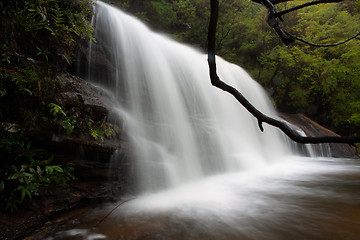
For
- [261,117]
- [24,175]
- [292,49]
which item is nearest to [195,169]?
[24,175]

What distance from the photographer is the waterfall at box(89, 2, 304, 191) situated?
4.25 m

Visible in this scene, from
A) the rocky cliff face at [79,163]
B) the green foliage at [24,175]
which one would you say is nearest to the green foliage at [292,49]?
the rocky cliff face at [79,163]

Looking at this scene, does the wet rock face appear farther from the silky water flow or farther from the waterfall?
the waterfall

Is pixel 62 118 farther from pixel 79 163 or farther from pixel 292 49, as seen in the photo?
pixel 292 49

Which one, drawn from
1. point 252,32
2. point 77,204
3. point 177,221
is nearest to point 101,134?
point 77,204

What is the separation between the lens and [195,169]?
15.7 ft

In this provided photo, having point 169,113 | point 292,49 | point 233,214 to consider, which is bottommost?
point 233,214

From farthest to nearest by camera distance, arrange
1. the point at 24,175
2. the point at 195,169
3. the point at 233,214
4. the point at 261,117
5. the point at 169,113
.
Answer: the point at 169,113, the point at 195,169, the point at 233,214, the point at 24,175, the point at 261,117

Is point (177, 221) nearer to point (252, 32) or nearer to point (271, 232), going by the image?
point (271, 232)

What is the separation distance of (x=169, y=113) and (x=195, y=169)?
5.65ft

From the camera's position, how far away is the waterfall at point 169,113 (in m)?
4.25

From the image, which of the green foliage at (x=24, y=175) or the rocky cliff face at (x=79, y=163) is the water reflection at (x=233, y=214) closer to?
the rocky cliff face at (x=79, y=163)

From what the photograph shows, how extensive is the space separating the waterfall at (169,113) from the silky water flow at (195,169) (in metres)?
0.03

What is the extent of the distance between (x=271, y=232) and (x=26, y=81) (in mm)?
3524
